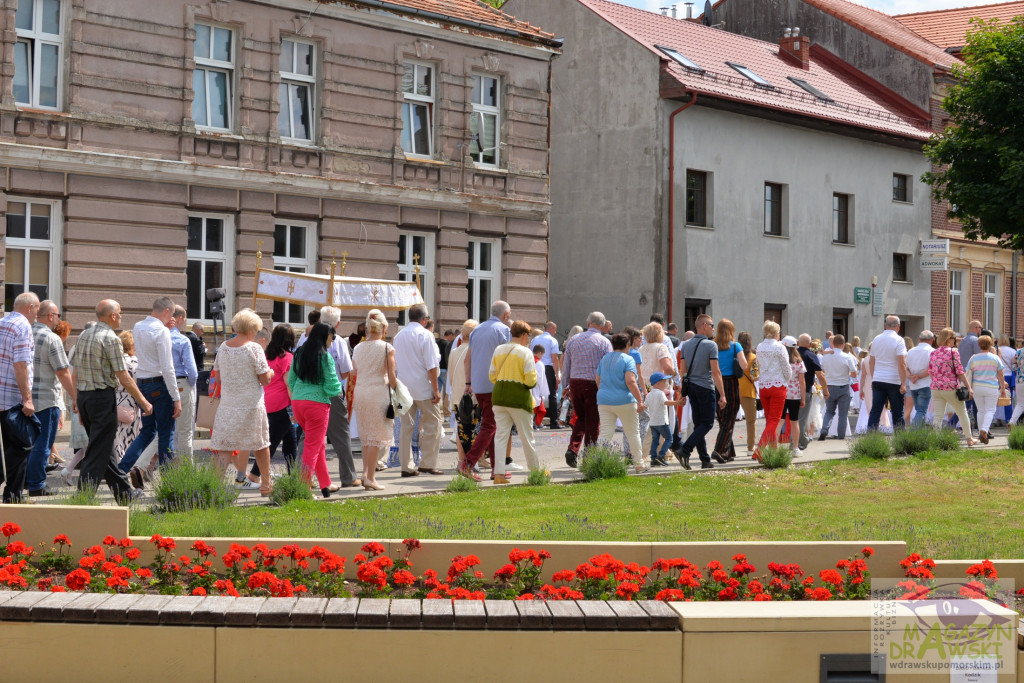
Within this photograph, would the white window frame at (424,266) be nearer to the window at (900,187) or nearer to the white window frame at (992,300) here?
→ the window at (900,187)

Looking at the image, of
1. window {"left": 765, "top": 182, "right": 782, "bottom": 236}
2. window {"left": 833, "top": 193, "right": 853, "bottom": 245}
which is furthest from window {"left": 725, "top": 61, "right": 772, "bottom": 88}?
window {"left": 833, "top": 193, "right": 853, "bottom": 245}

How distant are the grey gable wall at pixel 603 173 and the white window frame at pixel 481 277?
5.51m

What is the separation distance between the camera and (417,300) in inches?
931

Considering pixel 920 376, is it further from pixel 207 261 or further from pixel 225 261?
pixel 207 261

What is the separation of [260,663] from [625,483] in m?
7.85

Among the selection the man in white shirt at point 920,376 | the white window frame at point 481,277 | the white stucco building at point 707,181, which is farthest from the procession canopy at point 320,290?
the white stucco building at point 707,181

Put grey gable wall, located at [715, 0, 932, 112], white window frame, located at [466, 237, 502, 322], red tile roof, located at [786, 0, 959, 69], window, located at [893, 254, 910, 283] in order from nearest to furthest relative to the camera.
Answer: white window frame, located at [466, 237, 502, 322]
window, located at [893, 254, 910, 283]
grey gable wall, located at [715, 0, 932, 112]
red tile roof, located at [786, 0, 959, 69]

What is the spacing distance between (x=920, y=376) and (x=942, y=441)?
2.34 m

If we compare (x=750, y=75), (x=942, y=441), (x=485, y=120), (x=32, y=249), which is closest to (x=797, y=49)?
(x=750, y=75)

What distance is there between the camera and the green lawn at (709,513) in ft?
31.0

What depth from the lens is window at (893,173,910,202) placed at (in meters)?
40.6

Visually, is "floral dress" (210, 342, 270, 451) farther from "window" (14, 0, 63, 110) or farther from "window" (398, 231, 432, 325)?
"window" (398, 231, 432, 325)

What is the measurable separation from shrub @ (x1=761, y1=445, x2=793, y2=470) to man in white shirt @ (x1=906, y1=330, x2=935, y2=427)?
438cm

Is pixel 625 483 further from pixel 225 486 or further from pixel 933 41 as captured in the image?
pixel 933 41
